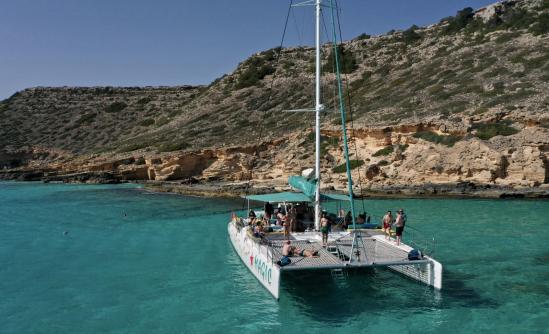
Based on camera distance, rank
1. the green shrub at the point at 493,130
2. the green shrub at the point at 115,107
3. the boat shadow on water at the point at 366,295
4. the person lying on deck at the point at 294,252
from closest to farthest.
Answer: the boat shadow on water at the point at 366,295
the person lying on deck at the point at 294,252
the green shrub at the point at 493,130
the green shrub at the point at 115,107

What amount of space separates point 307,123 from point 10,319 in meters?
38.3

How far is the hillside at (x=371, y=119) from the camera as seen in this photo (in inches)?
1319

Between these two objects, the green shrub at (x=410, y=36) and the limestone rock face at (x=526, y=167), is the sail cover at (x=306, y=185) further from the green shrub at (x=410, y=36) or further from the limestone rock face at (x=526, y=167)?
the green shrub at (x=410, y=36)

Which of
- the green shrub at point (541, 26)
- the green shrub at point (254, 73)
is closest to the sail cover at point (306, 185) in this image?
the green shrub at point (541, 26)

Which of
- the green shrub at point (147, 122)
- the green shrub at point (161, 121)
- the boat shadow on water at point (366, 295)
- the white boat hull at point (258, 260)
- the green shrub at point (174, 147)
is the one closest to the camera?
the boat shadow on water at point (366, 295)

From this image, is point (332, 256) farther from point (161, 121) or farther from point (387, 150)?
point (161, 121)

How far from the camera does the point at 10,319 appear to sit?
1088 cm

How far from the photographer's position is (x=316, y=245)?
1380 centimetres

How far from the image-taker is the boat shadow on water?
1100cm

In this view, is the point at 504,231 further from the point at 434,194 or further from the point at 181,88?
the point at 181,88

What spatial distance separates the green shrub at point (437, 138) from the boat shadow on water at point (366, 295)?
878 inches

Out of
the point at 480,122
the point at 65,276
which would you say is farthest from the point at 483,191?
the point at 65,276

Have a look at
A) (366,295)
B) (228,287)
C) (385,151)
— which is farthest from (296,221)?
(385,151)

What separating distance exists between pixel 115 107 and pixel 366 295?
273ft
